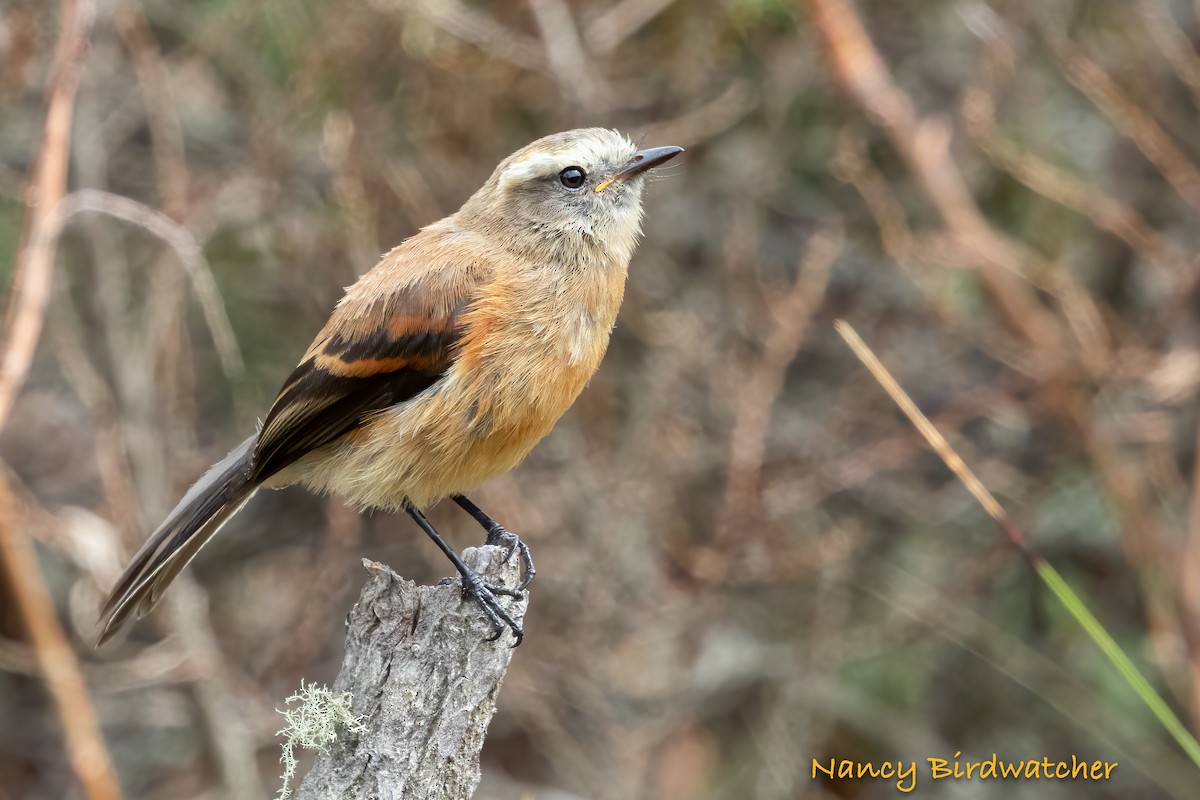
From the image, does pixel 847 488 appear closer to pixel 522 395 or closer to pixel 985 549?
pixel 985 549

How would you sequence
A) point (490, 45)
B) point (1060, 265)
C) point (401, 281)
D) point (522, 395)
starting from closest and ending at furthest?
point (522, 395)
point (401, 281)
point (490, 45)
point (1060, 265)

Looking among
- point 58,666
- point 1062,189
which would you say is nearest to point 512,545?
point 58,666

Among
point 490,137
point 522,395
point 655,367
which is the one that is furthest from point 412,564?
point 522,395

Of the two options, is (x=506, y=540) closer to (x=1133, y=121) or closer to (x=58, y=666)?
(x=58, y=666)

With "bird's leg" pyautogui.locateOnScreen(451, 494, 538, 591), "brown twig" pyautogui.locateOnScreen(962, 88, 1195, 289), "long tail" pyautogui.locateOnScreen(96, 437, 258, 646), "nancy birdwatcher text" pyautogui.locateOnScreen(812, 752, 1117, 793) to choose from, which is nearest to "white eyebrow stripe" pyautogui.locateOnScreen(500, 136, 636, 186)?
"bird's leg" pyautogui.locateOnScreen(451, 494, 538, 591)

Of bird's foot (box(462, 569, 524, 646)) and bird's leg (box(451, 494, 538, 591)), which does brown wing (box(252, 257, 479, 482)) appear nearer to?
bird's leg (box(451, 494, 538, 591))

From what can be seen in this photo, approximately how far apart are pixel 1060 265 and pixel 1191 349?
30.0 inches

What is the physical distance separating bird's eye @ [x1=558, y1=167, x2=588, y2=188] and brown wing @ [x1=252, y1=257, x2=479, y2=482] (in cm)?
57

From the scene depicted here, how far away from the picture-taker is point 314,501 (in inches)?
309

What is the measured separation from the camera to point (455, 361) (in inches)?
182

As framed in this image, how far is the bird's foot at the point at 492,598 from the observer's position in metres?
3.90

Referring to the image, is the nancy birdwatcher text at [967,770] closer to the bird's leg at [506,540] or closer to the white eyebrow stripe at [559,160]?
the bird's leg at [506,540]

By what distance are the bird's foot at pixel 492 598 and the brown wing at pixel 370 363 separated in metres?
0.77

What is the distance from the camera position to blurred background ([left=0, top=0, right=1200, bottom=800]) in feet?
21.6
